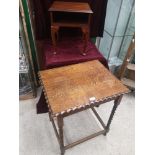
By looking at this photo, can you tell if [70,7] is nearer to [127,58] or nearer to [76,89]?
[76,89]

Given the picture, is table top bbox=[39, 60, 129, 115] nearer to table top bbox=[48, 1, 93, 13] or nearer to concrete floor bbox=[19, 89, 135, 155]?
table top bbox=[48, 1, 93, 13]

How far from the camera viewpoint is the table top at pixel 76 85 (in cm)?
119

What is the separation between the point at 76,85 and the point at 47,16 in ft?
3.09

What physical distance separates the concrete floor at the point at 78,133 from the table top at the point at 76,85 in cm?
67

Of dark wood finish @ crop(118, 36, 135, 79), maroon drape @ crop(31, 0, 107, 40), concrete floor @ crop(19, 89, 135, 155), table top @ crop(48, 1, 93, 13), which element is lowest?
concrete floor @ crop(19, 89, 135, 155)

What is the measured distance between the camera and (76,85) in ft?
4.39

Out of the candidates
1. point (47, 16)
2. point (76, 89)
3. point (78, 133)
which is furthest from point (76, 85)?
point (47, 16)

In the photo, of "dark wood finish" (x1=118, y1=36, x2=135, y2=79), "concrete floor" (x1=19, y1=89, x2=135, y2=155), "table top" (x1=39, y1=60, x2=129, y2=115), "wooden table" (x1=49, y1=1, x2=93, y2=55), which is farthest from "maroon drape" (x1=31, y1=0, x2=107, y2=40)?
"concrete floor" (x1=19, y1=89, x2=135, y2=155)

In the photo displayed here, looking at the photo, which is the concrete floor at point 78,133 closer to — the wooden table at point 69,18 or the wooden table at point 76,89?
the wooden table at point 76,89

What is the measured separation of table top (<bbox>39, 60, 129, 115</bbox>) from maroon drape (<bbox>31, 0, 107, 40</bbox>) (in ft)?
2.06

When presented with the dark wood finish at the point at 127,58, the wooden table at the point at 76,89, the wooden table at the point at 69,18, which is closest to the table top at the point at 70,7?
the wooden table at the point at 69,18

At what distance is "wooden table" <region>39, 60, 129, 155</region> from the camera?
1.17 meters
